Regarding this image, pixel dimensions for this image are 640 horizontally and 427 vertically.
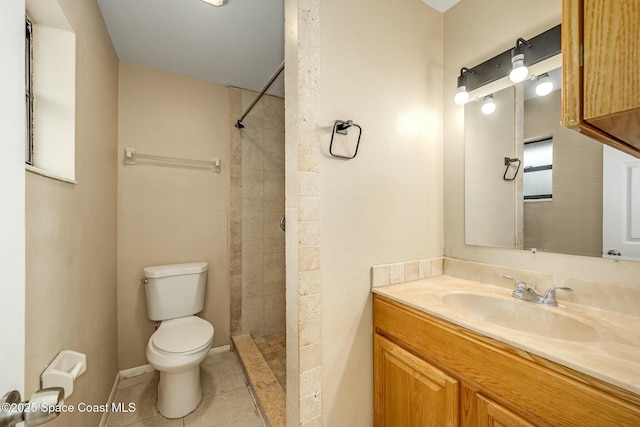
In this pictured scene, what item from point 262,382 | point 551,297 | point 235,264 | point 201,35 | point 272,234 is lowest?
point 262,382

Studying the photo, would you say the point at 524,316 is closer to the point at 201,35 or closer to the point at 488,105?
the point at 488,105

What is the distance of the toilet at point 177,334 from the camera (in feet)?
5.13

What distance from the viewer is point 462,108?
4.95 ft

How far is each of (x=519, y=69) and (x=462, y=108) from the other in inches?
13.6

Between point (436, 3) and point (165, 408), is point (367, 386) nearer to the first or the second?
point (165, 408)

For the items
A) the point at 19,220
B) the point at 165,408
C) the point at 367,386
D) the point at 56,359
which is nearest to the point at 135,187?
the point at 56,359

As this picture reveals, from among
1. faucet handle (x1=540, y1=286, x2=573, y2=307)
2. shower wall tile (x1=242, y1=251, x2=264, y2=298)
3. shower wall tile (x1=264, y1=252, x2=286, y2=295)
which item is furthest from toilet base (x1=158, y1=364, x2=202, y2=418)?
faucet handle (x1=540, y1=286, x2=573, y2=307)

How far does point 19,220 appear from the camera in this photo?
1.40ft

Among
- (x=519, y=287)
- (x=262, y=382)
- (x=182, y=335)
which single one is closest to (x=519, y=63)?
(x=519, y=287)

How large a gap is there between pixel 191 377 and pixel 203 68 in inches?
94.7

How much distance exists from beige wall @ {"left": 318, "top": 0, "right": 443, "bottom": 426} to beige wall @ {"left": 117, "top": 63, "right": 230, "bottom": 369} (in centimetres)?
155

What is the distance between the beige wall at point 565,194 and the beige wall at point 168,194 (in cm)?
229

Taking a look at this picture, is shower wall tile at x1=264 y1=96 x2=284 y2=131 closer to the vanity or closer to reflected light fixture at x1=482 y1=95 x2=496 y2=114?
reflected light fixture at x1=482 y1=95 x2=496 y2=114

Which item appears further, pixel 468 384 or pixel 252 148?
pixel 252 148
